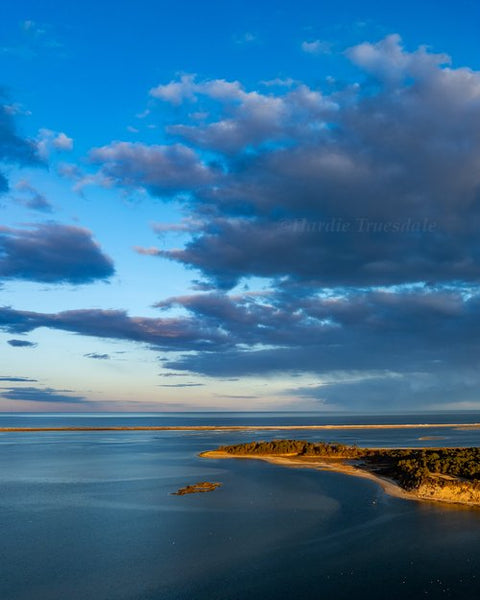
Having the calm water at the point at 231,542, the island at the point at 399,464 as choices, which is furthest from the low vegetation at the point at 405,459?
the calm water at the point at 231,542

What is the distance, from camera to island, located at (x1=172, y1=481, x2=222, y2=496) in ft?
168

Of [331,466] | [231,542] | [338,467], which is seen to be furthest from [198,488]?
[331,466]

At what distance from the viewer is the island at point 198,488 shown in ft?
168

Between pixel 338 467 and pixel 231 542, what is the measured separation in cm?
3915

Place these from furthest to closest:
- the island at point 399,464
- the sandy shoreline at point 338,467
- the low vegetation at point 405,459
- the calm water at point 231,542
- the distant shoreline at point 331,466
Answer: the low vegetation at point 405,459
the distant shoreline at point 331,466
the sandy shoreline at point 338,467
the island at point 399,464
the calm water at point 231,542

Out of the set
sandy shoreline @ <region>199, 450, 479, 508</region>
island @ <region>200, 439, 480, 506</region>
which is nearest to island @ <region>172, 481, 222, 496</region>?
sandy shoreline @ <region>199, 450, 479, 508</region>

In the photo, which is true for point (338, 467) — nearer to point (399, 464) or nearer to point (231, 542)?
point (399, 464)

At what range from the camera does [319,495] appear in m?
50.0

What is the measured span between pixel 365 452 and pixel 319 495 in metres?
36.5

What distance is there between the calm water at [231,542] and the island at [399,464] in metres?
3.45

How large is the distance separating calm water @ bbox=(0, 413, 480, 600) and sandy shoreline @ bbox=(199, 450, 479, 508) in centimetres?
222

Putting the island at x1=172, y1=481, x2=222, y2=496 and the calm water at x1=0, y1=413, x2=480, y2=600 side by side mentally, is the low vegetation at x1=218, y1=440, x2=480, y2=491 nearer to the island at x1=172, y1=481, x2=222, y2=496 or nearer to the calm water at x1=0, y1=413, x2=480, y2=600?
the calm water at x1=0, y1=413, x2=480, y2=600

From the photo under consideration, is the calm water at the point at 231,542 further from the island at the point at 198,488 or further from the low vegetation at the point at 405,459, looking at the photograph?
the low vegetation at the point at 405,459

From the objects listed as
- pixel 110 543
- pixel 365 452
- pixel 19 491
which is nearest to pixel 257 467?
pixel 365 452
